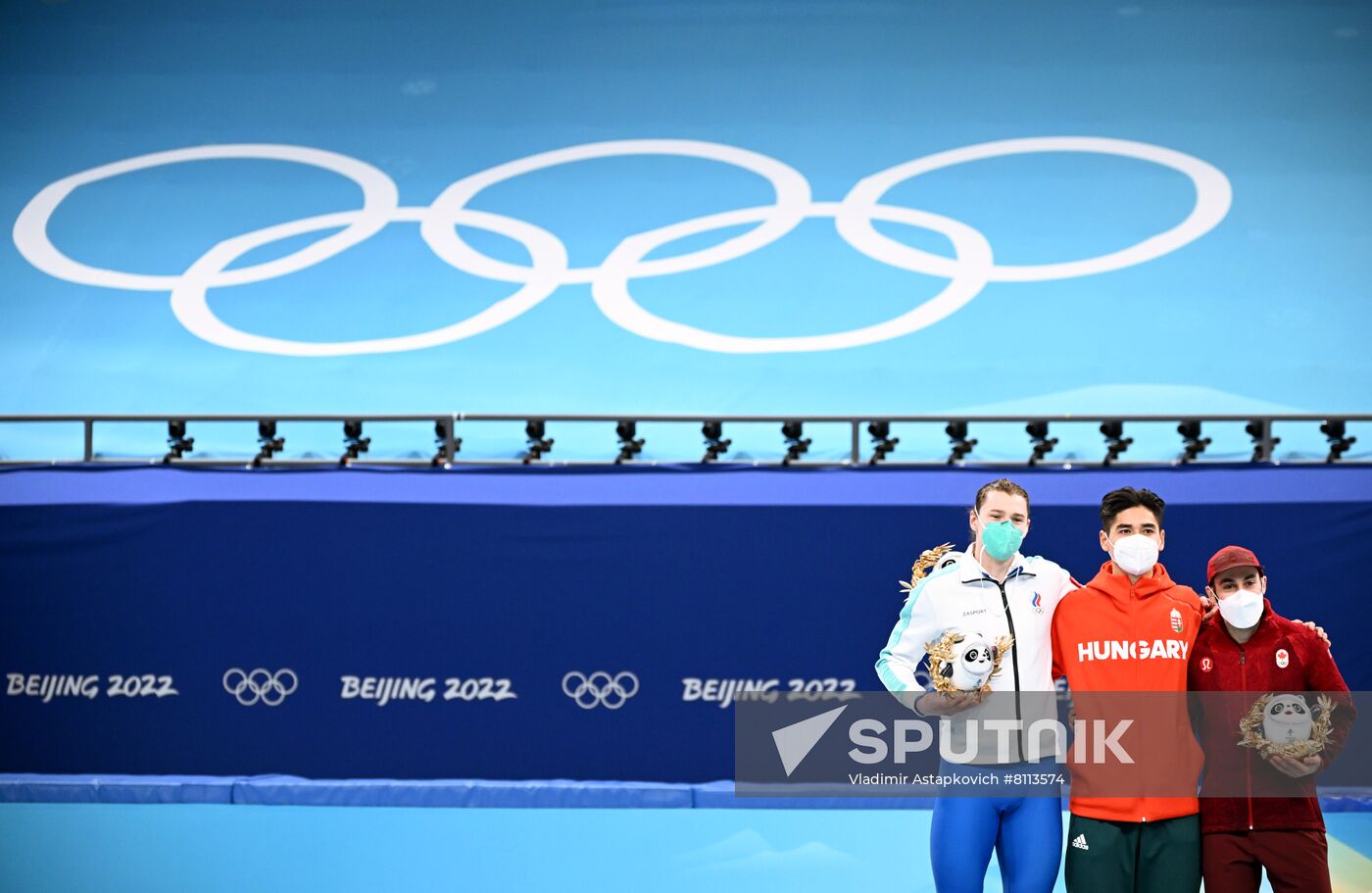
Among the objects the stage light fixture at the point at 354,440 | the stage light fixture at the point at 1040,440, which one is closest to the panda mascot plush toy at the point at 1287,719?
the stage light fixture at the point at 1040,440

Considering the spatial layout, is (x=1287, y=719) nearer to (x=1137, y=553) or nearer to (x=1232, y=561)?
(x=1232, y=561)

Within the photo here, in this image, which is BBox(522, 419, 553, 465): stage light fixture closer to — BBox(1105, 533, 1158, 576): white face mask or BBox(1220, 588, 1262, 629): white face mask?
BBox(1105, 533, 1158, 576): white face mask

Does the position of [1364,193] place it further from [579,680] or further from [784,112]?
[579,680]

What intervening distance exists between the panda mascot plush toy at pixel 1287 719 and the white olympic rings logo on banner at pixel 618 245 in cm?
520

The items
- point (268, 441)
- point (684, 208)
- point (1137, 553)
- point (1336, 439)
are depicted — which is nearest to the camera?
point (1137, 553)

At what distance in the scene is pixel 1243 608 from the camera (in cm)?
336

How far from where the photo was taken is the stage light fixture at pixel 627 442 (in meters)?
6.97

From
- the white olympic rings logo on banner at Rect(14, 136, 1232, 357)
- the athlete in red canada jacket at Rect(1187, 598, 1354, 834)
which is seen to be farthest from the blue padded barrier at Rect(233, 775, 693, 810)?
the athlete in red canada jacket at Rect(1187, 598, 1354, 834)

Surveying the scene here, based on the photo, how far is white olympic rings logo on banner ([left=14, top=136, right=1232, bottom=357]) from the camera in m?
8.49

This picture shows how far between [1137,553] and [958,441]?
3.55 m

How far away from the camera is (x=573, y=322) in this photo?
28.0 feet

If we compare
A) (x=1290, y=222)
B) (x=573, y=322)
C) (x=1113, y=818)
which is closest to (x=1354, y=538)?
(x=1290, y=222)

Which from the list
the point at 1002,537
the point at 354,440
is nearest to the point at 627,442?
the point at 354,440

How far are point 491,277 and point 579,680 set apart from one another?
11.4 ft
